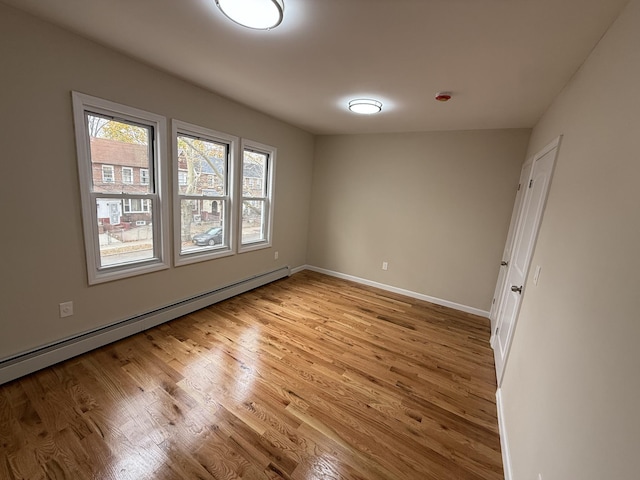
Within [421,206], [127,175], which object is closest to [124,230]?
[127,175]

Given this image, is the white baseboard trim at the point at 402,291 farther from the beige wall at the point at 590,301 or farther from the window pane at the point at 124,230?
the window pane at the point at 124,230

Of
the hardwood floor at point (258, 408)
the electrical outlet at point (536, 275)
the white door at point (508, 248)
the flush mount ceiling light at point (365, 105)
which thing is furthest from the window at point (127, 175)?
the white door at point (508, 248)

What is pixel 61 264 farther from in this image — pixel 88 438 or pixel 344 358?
pixel 344 358

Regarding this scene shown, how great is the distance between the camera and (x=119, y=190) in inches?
90.7

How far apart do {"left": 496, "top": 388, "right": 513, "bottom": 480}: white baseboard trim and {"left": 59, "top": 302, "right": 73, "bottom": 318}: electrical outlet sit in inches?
126

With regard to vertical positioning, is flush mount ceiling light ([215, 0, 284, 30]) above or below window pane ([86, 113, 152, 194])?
above

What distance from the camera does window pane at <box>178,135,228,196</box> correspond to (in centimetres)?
279

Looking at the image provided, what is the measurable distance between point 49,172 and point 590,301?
319 centimetres

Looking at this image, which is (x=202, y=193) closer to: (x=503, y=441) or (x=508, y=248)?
(x=503, y=441)

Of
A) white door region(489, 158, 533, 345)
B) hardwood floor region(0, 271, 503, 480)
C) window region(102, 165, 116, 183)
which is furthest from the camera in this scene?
white door region(489, 158, 533, 345)

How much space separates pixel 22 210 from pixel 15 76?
2.81 ft

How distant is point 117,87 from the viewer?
7.02 ft

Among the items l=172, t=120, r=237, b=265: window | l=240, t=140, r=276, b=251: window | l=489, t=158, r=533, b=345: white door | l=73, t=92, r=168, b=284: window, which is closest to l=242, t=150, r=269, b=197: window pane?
l=240, t=140, r=276, b=251: window

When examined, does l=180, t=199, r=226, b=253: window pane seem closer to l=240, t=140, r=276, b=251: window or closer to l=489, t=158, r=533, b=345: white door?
l=240, t=140, r=276, b=251: window
